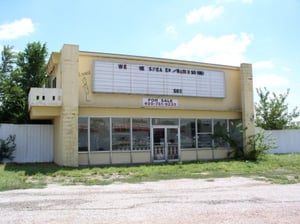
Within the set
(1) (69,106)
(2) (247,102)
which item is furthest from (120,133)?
(2) (247,102)

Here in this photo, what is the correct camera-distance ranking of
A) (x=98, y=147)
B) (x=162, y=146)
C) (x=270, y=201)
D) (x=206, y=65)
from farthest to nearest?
(x=206, y=65), (x=162, y=146), (x=98, y=147), (x=270, y=201)

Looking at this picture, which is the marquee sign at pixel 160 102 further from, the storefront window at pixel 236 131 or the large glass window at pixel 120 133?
the storefront window at pixel 236 131

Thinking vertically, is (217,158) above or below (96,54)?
below

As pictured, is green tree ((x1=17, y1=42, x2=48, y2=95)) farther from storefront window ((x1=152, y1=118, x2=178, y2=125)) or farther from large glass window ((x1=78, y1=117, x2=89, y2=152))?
storefront window ((x1=152, y1=118, x2=178, y2=125))

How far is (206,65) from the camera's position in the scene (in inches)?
853

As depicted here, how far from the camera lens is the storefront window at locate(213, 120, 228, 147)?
21.7 metres

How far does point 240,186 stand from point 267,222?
196 inches

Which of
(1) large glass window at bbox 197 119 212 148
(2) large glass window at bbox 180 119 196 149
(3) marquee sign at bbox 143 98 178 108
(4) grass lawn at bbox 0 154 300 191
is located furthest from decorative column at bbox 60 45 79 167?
(1) large glass window at bbox 197 119 212 148

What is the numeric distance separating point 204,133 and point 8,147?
39.5 feet

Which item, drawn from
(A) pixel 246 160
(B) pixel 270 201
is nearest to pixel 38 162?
(A) pixel 246 160

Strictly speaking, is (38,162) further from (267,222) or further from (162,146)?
(267,222)

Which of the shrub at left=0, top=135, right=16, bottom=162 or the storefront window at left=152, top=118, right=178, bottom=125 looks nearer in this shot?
the shrub at left=0, top=135, right=16, bottom=162

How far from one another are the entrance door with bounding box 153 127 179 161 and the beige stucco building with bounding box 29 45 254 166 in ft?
0.20

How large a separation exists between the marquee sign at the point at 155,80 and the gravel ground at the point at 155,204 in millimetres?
8570
